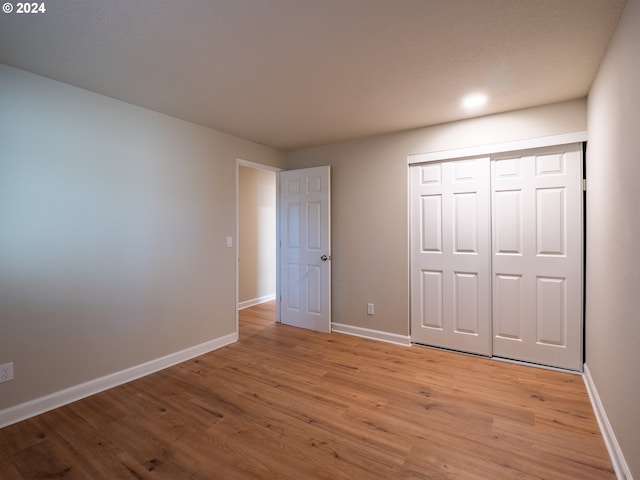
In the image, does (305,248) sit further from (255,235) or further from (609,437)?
(609,437)

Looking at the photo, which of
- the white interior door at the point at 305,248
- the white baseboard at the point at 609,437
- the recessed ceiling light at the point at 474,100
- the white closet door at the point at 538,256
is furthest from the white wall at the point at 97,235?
the white baseboard at the point at 609,437

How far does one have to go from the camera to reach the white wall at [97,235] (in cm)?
211

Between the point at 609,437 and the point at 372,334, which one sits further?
the point at 372,334

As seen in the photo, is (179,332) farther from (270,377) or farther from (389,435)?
(389,435)

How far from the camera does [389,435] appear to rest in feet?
6.29

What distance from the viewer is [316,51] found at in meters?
1.92

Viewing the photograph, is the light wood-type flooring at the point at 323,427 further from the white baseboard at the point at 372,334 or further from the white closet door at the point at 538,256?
the white baseboard at the point at 372,334

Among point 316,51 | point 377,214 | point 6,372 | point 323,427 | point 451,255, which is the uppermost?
point 316,51

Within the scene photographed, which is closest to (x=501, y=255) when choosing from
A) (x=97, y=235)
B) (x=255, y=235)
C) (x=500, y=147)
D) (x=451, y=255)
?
(x=451, y=255)

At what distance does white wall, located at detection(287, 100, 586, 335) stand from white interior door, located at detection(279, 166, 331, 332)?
0.46 feet

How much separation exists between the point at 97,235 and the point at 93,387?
1212 mm

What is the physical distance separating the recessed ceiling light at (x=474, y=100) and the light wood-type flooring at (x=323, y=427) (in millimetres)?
2402

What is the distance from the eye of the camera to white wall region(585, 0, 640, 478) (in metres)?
1.41

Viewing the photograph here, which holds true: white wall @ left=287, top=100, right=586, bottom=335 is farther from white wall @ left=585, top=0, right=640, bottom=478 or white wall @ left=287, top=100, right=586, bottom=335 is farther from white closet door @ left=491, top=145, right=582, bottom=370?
white wall @ left=585, top=0, right=640, bottom=478
